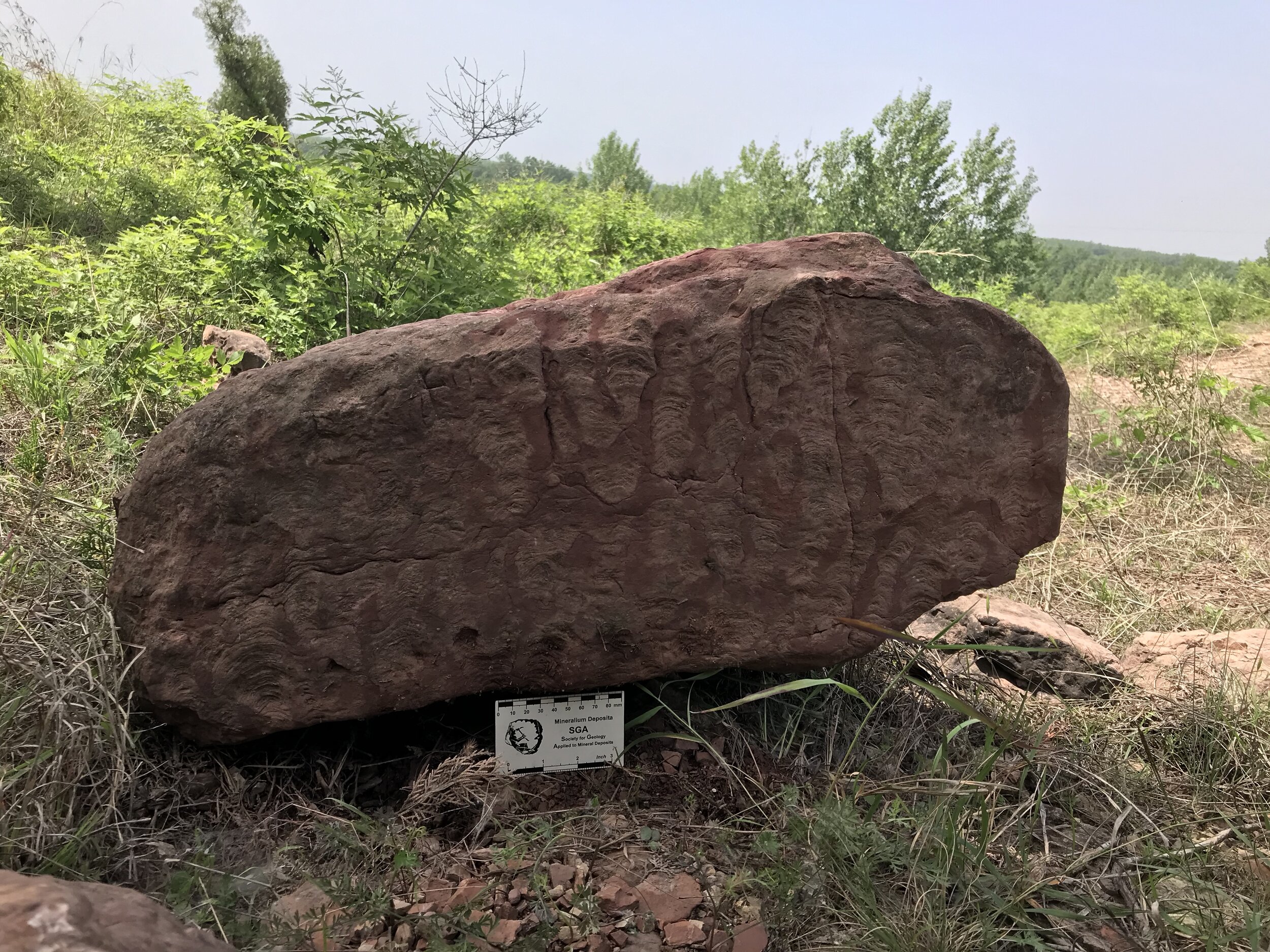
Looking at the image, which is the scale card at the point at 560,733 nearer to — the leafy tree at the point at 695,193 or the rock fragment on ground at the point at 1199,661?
the rock fragment on ground at the point at 1199,661

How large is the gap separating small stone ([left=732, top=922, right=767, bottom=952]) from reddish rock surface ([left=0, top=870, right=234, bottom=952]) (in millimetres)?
869

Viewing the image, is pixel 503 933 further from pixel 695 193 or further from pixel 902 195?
pixel 695 193

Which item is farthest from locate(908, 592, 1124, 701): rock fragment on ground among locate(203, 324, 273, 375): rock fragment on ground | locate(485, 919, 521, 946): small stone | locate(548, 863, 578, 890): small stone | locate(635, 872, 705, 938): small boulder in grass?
locate(203, 324, 273, 375): rock fragment on ground

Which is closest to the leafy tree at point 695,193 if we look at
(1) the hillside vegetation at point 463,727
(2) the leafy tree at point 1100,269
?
(2) the leafy tree at point 1100,269

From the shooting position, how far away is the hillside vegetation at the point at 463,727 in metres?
1.67

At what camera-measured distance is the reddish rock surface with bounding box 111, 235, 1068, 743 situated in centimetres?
185

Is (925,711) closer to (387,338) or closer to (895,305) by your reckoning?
(895,305)

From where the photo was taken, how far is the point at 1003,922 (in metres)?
1.65

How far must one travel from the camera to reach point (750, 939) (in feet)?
5.13

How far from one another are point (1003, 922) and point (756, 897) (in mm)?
481

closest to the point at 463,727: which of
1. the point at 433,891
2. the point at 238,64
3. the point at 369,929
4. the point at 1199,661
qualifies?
the point at 433,891

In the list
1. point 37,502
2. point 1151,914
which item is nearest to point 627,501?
point 1151,914

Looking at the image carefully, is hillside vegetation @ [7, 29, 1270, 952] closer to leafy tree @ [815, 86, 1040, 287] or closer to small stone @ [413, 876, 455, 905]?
small stone @ [413, 876, 455, 905]

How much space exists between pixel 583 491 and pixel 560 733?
1.99 ft
